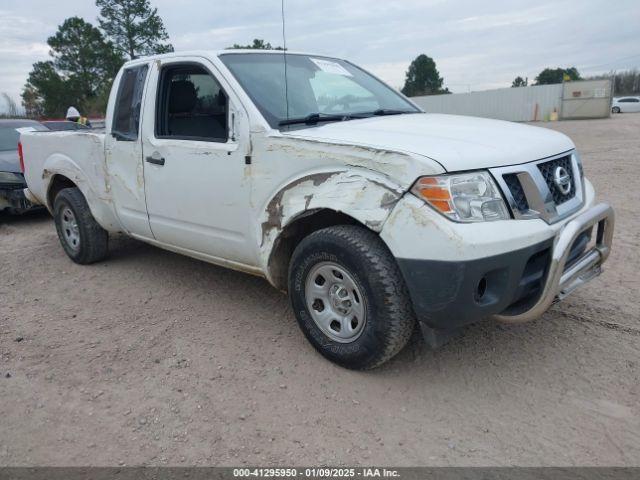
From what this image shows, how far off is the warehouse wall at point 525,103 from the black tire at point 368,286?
96.7 ft

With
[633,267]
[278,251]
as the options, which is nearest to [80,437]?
[278,251]

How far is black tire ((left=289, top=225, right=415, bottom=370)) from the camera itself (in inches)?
109

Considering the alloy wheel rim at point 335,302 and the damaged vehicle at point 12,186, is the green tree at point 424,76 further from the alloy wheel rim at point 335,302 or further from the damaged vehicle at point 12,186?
the alloy wheel rim at point 335,302

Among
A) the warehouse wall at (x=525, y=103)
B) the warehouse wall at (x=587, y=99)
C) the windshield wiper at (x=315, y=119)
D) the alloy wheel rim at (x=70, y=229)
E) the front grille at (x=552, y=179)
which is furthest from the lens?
the warehouse wall at (x=525, y=103)

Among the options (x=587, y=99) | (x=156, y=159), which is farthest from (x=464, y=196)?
(x=587, y=99)

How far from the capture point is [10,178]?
7.58 meters

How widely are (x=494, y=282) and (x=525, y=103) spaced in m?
36.7

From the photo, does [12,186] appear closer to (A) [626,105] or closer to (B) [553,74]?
(A) [626,105]

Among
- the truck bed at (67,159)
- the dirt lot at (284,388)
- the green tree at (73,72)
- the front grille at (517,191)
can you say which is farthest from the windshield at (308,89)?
the green tree at (73,72)

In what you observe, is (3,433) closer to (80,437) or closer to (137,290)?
(80,437)

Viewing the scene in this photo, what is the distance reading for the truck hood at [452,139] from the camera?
105 inches

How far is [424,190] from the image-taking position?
259 centimetres

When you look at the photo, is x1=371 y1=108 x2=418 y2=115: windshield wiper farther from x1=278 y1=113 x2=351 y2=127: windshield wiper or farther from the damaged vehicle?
the damaged vehicle

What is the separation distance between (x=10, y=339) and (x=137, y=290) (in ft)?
3.62
